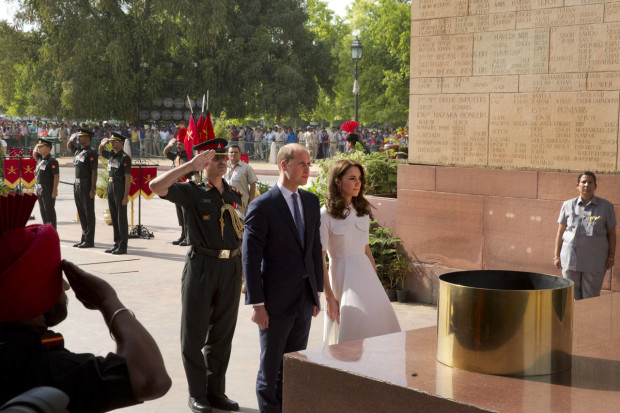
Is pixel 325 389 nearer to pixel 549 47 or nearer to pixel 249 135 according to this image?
pixel 549 47

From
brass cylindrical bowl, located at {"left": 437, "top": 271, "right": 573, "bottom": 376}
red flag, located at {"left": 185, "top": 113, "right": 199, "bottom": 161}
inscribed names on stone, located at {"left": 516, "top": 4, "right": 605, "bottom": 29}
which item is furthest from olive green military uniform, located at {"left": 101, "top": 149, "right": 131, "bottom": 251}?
brass cylindrical bowl, located at {"left": 437, "top": 271, "right": 573, "bottom": 376}

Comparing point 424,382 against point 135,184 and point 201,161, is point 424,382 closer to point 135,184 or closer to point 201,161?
point 201,161

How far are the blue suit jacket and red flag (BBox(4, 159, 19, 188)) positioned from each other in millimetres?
13414

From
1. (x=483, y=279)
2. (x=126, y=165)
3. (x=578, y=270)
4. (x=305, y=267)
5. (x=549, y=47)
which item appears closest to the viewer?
(x=483, y=279)

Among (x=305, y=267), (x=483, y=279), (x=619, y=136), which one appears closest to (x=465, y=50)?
(x=619, y=136)

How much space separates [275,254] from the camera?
5.25m

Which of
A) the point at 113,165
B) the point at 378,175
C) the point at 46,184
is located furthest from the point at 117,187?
the point at 378,175

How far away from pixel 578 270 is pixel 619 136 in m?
1.34

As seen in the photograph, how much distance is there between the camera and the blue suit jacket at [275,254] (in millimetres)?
5195

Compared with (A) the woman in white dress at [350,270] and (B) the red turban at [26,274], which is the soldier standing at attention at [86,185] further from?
(B) the red turban at [26,274]

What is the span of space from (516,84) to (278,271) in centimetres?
432

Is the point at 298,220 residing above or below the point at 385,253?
above

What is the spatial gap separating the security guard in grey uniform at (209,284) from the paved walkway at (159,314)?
0.89 ft

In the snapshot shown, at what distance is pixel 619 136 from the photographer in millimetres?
7781
